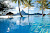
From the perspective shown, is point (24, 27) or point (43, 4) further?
point (43, 4)

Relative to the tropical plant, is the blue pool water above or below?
below

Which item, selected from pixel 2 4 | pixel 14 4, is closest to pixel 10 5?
pixel 14 4

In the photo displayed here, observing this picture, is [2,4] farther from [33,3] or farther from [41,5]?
[41,5]

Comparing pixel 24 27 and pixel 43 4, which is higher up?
pixel 43 4

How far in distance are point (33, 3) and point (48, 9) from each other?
2.71 ft

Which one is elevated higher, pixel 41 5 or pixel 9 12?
pixel 41 5

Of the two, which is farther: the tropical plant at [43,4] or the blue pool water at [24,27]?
the tropical plant at [43,4]

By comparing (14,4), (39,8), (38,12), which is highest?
(14,4)

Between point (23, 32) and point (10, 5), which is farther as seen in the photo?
point (10, 5)

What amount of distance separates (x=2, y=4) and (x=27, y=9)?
4.48ft

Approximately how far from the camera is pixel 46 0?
10.8 ft

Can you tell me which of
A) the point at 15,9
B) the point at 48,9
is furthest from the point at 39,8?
the point at 15,9

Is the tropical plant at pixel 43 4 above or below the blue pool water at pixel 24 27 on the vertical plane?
above

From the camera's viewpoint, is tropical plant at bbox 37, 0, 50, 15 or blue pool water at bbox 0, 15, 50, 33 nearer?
blue pool water at bbox 0, 15, 50, 33
